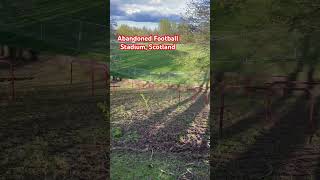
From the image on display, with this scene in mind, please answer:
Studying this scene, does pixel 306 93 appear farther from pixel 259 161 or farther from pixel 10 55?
pixel 10 55

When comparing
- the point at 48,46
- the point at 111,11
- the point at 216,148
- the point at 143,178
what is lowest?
the point at 143,178

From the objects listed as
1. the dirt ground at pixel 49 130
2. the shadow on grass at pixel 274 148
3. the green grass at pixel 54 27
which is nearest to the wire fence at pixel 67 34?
the green grass at pixel 54 27

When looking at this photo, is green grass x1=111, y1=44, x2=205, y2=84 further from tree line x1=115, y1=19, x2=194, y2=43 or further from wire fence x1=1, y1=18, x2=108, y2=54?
wire fence x1=1, y1=18, x2=108, y2=54

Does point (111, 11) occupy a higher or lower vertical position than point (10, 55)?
higher

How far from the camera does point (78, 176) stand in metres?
4.61

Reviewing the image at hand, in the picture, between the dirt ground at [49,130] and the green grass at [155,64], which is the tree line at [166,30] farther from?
the dirt ground at [49,130]

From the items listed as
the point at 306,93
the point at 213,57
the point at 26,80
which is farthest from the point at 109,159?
the point at 306,93

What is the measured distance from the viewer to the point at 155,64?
179 inches

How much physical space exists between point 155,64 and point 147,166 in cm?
95

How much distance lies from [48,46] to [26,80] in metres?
0.39

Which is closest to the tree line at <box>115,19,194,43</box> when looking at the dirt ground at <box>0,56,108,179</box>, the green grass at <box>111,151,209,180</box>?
the dirt ground at <box>0,56,108,179</box>

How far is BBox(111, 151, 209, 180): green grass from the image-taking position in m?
4.62

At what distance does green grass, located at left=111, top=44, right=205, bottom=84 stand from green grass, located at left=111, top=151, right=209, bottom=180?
0.73 metres

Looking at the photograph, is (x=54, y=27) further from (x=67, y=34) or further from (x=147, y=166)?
(x=147, y=166)
